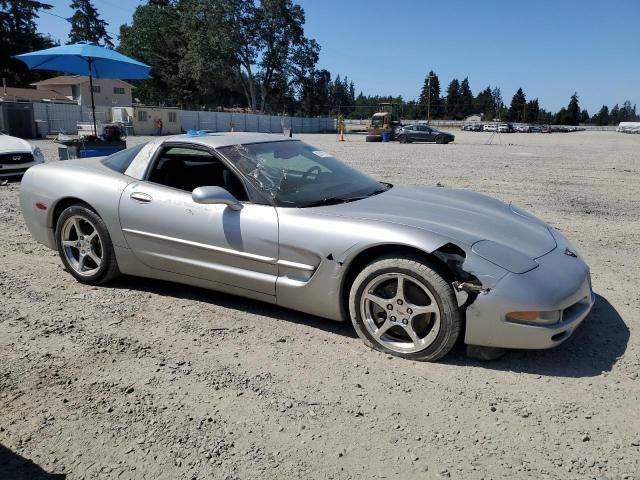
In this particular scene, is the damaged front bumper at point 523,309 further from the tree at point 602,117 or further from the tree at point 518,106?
the tree at point 602,117

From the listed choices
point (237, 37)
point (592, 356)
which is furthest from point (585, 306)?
point (237, 37)

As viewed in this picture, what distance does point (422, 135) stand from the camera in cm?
3328

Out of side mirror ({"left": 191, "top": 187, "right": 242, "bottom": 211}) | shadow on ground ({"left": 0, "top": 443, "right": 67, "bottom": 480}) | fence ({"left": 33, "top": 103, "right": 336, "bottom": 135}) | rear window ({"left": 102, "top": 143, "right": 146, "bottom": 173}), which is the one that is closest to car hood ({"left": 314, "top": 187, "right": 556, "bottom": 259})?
side mirror ({"left": 191, "top": 187, "right": 242, "bottom": 211})

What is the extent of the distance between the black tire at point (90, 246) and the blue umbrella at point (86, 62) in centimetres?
684

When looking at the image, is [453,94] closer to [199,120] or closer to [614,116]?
[614,116]

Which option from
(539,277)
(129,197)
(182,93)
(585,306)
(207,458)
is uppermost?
(182,93)

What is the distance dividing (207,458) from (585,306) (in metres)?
2.30

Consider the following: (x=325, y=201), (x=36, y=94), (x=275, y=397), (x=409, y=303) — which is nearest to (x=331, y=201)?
(x=325, y=201)

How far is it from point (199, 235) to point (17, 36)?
218 feet

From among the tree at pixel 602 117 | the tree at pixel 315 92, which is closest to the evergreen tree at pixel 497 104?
the tree at pixel 602 117

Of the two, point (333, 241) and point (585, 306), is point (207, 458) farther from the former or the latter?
point (585, 306)

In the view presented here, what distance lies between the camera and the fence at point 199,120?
28656mm

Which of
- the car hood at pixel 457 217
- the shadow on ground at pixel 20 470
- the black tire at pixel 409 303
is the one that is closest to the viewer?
the shadow on ground at pixel 20 470

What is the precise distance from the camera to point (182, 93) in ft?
219
